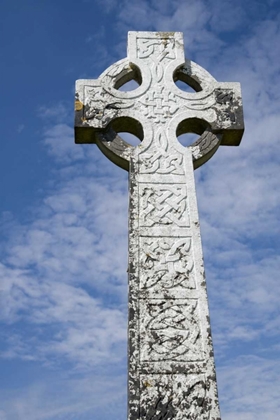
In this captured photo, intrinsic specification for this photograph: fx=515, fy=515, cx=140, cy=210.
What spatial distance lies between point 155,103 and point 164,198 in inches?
49.7

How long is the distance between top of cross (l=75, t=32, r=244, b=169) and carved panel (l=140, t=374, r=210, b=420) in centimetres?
233

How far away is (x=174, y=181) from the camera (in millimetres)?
5418

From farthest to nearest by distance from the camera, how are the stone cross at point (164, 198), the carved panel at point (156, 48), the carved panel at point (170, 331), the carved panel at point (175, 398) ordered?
the carved panel at point (156, 48), the carved panel at point (170, 331), the stone cross at point (164, 198), the carved panel at point (175, 398)

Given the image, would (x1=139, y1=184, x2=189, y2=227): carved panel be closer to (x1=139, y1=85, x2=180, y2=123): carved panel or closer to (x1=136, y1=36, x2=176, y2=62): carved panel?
(x1=139, y1=85, x2=180, y2=123): carved panel

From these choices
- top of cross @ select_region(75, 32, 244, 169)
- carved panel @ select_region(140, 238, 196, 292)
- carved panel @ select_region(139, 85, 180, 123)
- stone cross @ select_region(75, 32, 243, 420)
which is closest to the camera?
stone cross @ select_region(75, 32, 243, 420)

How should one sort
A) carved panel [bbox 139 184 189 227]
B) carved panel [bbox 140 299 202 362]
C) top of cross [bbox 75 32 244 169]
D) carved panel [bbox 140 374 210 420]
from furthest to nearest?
top of cross [bbox 75 32 244 169]
carved panel [bbox 139 184 189 227]
carved panel [bbox 140 299 202 362]
carved panel [bbox 140 374 210 420]

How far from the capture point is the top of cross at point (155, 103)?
571 centimetres

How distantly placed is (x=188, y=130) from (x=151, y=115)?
0.53 m

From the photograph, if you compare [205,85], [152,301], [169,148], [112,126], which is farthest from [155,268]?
[205,85]

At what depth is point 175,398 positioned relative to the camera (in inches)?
168

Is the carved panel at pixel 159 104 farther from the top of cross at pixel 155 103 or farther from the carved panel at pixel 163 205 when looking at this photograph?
the carved panel at pixel 163 205

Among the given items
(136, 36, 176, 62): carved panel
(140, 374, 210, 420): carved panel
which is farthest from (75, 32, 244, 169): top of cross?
(140, 374, 210, 420): carved panel

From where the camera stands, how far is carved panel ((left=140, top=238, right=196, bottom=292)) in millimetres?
4793

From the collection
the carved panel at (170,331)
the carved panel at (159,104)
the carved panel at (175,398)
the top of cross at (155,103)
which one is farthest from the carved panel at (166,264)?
the carved panel at (159,104)
